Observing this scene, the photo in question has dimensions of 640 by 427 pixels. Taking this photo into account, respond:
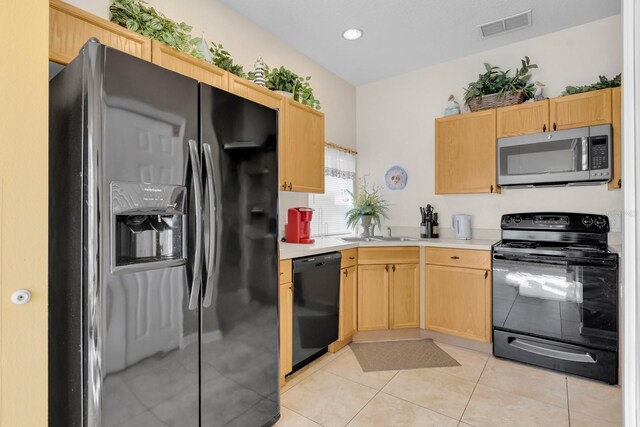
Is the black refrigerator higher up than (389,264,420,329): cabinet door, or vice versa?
the black refrigerator

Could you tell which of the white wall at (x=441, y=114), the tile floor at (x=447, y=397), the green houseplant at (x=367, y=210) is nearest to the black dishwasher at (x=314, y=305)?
the tile floor at (x=447, y=397)

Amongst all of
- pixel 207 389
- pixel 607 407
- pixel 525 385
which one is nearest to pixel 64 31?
pixel 207 389

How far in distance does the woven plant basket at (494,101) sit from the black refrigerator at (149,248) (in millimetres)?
2461

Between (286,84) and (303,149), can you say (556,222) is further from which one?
(286,84)

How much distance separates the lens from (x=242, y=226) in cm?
161

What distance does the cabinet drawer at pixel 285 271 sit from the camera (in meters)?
2.19

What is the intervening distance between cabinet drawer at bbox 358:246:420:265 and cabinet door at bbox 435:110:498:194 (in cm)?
76

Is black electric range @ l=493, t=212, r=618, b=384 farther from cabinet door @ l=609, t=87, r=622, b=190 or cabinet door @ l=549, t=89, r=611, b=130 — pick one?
cabinet door @ l=549, t=89, r=611, b=130

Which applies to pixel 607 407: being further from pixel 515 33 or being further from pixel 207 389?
pixel 515 33

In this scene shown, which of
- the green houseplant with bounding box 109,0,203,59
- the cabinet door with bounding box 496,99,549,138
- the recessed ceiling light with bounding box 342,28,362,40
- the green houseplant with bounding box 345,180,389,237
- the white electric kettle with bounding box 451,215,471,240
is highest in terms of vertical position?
the recessed ceiling light with bounding box 342,28,362,40

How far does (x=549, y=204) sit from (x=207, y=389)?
3174 mm

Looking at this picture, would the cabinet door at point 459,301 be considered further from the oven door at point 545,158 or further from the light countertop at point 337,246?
the oven door at point 545,158

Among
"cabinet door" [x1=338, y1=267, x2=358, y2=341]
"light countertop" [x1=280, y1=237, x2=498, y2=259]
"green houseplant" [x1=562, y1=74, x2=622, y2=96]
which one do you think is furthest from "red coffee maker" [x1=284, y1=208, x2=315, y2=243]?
"green houseplant" [x1=562, y1=74, x2=622, y2=96]

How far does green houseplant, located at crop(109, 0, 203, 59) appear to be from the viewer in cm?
168
